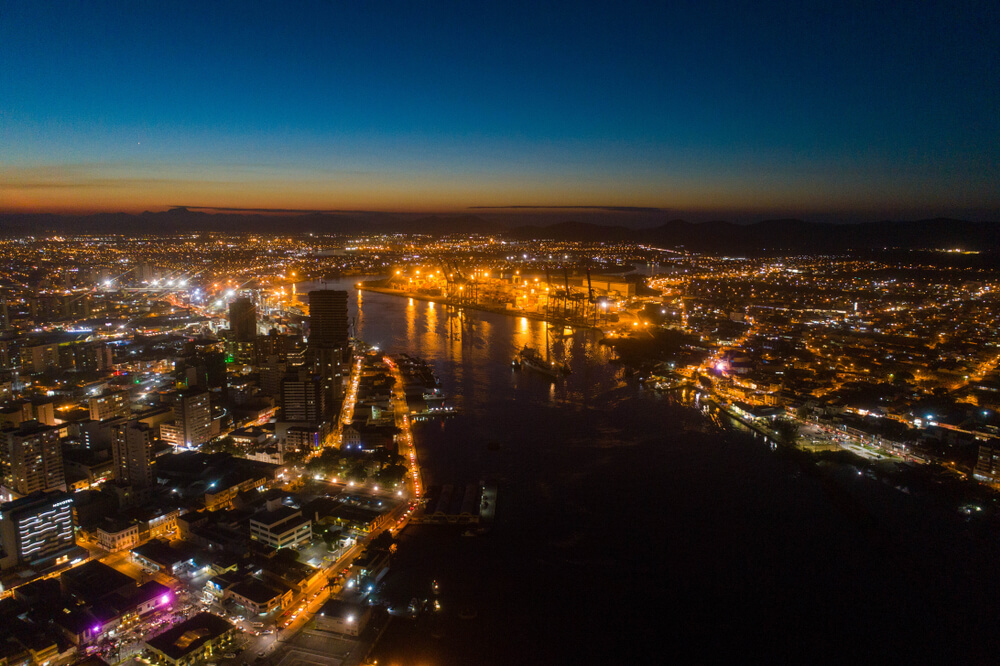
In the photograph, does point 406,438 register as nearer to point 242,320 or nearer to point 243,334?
point 243,334

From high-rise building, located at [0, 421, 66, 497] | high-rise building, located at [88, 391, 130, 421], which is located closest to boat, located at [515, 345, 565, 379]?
high-rise building, located at [88, 391, 130, 421]

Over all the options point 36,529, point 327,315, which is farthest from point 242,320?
point 36,529

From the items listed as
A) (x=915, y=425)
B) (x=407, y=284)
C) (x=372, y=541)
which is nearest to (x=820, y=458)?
(x=915, y=425)

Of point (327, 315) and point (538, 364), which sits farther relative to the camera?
point (327, 315)

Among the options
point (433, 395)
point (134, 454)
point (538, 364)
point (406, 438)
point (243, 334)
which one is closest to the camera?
point (134, 454)

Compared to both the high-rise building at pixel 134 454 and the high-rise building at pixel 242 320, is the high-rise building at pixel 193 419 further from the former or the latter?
the high-rise building at pixel 242 320

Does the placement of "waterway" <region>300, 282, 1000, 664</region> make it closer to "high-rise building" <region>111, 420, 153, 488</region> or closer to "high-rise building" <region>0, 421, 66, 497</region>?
"high-rise building" <region>111, 420, 153, 488</region>
